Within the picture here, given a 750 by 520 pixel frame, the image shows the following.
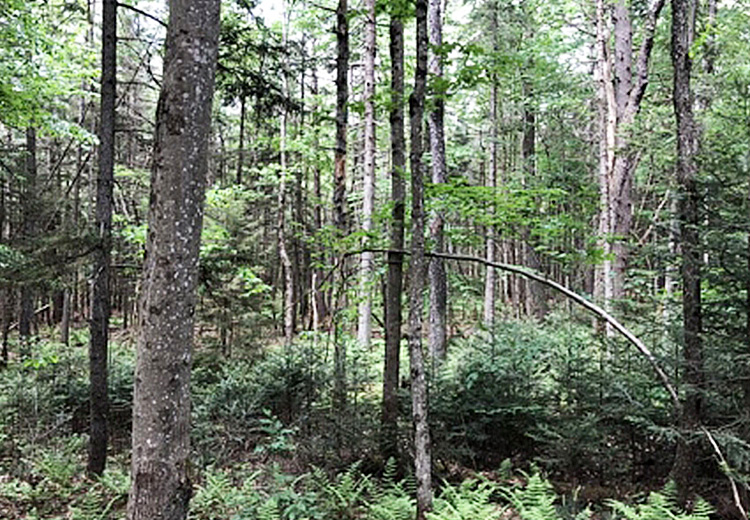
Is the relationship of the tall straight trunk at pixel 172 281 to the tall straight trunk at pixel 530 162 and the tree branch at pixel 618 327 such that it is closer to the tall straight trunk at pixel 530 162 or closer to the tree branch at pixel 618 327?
the tree branch at pixel 618 327

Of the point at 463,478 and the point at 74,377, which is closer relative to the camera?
the point at 463,478

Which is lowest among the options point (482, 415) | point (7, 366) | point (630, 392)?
point (7, 366)

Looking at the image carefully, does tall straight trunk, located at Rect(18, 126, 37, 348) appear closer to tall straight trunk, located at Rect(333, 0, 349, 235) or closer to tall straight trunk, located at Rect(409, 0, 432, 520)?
tall straight trunk, located at Rect(333, 0, 349, 235)

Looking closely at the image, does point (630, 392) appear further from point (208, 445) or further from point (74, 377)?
point (74, 377)

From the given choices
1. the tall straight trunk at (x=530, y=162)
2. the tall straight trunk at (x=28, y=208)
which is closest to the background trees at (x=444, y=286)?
the tall straight trunk at (x=28, y=208)

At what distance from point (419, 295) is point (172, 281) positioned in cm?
244

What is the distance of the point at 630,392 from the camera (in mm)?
5738

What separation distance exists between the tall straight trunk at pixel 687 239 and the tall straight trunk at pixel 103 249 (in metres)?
6.53

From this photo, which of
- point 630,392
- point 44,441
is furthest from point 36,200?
point 630,392

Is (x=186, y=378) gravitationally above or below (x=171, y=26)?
below

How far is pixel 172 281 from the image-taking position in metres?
2.99

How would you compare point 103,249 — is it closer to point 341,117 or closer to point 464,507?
point 341,117

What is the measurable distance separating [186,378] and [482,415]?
4.66m

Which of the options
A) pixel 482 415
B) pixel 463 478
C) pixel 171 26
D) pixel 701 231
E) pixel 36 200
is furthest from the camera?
pixel 36 200
